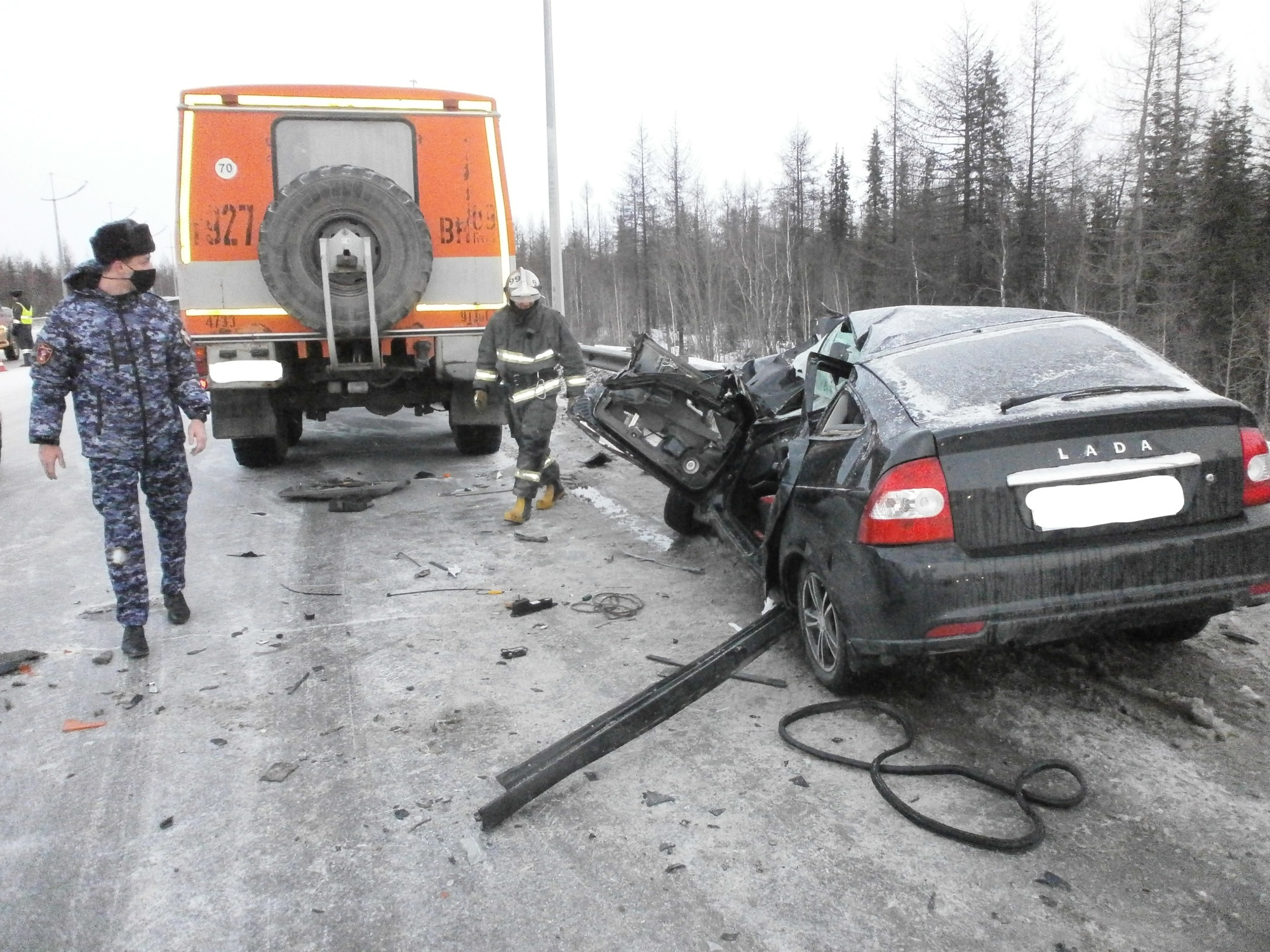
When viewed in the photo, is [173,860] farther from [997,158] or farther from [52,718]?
[997,158]

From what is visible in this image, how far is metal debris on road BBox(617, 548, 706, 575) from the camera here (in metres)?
5.58

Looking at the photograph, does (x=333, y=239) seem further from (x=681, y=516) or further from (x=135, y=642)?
(x=135, y=642)

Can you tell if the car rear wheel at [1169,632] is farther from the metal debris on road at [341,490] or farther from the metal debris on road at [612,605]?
the metal debris on road at [341,490]

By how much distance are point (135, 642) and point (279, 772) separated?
62.0 inches

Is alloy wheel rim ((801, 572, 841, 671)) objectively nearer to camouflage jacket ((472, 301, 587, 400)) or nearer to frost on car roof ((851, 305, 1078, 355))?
frost on car roof ((851, 305, 1078, 355))

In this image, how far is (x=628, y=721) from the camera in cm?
328

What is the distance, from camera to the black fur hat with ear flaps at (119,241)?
432cm

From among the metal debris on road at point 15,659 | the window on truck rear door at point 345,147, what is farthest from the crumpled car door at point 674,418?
the window on truck rear door at point 345,147

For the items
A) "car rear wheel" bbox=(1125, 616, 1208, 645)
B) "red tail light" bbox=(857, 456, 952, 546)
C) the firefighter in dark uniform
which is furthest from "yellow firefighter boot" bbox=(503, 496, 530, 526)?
"car rear wheel" bbox=(1125, 616, 1208, 645)

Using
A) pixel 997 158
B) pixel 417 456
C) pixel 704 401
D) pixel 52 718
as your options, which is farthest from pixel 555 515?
pixel 997 158

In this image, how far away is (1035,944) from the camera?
7.64ft

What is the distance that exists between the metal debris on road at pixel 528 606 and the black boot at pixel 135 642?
5.57ft

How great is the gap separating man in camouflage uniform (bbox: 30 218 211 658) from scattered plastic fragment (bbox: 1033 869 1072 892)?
3808 millimetres

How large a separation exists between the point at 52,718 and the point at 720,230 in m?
60.4
